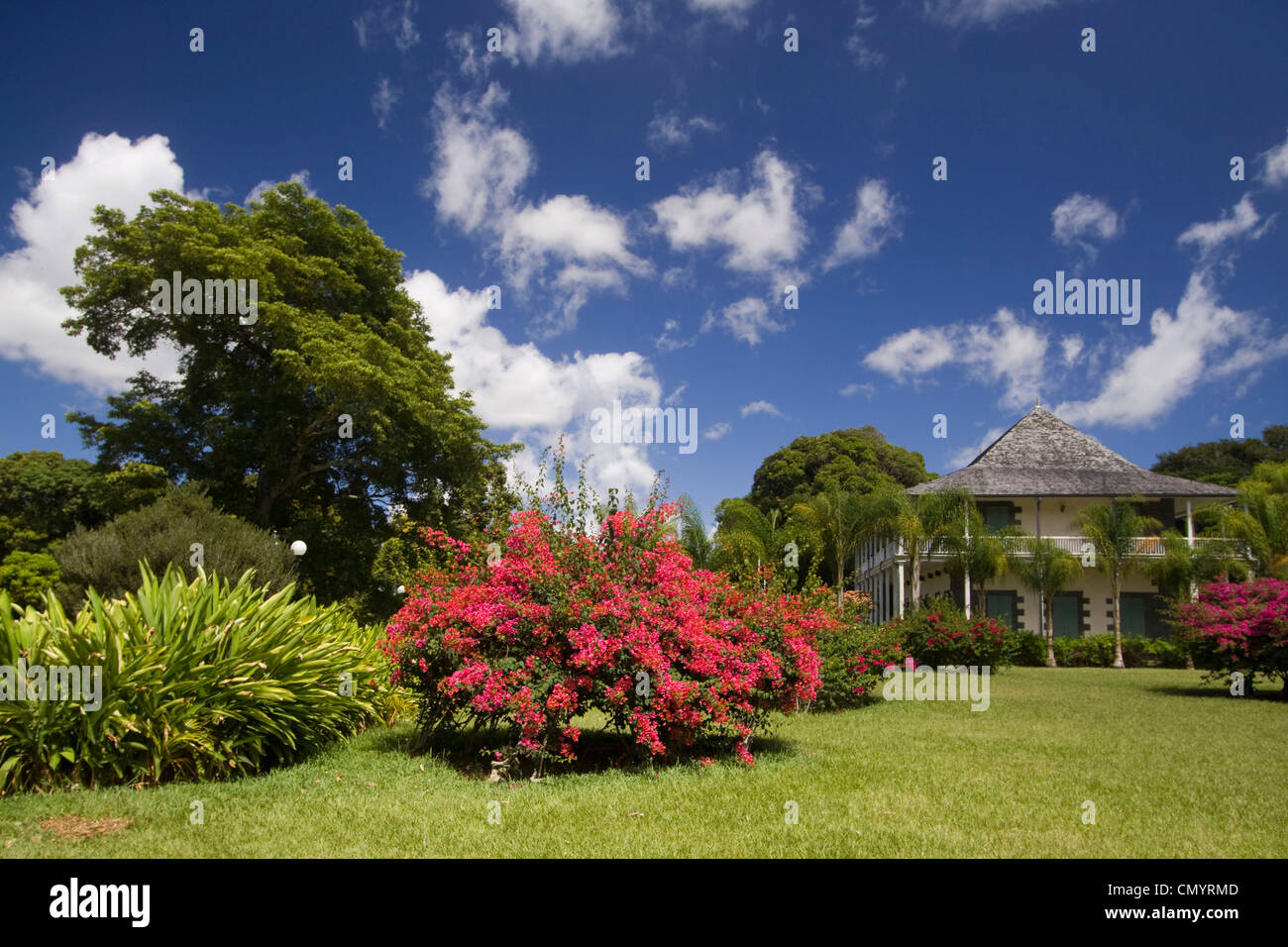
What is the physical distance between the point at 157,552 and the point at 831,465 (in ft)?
123

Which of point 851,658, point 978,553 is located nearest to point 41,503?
point 851,658

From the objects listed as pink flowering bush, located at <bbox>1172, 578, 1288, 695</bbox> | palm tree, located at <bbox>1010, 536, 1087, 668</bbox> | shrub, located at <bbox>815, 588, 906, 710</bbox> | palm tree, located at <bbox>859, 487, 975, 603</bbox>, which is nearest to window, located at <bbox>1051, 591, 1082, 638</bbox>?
palm tree, located at <bbox>1010, 536, 1087, 668</bbox>

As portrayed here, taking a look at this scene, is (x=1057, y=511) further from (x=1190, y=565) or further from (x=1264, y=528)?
(x=1264, y=528)

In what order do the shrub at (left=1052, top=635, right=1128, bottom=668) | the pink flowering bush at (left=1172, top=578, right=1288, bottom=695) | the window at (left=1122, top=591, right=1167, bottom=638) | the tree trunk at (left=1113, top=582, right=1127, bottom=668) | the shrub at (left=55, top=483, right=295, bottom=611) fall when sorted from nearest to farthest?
1. the pink flowering bush at (left=1172, top=578, right=1288, bottom=695)
2. the shrub at (left=55, top=483, right=295, bottom=611)
3. the tree trunk at (left=1113, top=582, right=1127, bottom=668)
4. the shrub at (left=1052, top=635, right=1128, bottom=668)
5. the window at (left=1122, top=591, right=1167, bottom=638)

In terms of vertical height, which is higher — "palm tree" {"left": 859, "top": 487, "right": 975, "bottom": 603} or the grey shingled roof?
the grey shingled roof

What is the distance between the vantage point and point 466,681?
704cm

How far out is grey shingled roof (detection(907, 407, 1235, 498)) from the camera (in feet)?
102

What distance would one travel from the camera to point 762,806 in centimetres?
624

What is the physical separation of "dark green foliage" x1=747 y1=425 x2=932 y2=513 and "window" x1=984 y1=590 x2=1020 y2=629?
1510 centimetres

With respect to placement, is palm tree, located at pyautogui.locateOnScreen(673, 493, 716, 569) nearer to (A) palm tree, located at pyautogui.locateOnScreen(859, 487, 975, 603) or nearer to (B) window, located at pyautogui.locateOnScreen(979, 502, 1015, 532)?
(A) palm tree, located at pyautogui.locateOnScreen(859, 487, 975, 603)

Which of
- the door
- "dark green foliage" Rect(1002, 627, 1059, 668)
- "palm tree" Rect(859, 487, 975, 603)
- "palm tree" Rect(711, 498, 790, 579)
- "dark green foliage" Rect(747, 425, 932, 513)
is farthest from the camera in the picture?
"dark green foliage" Rect(747, 425, 932, 513)

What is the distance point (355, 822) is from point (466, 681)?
1577mm

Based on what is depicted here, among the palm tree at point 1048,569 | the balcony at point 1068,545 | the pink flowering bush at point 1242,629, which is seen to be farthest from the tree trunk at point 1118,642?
the pink flowering bush at point 1242,629

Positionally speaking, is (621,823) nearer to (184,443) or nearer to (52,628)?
(52,628)
